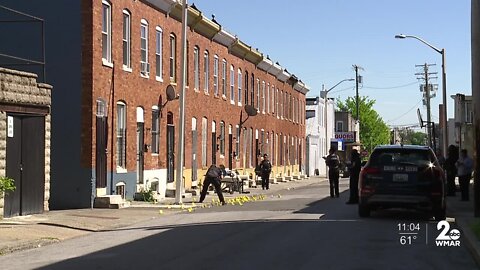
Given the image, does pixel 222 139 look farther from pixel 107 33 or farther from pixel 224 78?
pixel 107 33

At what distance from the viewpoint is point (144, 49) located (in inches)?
1146

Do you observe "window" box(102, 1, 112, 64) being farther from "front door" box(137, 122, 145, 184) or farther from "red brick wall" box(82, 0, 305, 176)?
"front door" box(137, 122, 145, 184)

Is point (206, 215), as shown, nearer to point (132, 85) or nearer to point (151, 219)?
point (151, 219)

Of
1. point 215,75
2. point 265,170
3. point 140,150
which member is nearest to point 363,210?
point 140,150

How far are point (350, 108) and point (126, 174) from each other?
100 m

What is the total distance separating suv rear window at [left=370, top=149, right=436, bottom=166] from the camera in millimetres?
18172

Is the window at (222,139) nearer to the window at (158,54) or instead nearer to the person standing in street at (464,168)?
the window at (158,54)

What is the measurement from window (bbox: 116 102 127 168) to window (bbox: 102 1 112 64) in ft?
5.57

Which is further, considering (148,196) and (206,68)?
(206,68)

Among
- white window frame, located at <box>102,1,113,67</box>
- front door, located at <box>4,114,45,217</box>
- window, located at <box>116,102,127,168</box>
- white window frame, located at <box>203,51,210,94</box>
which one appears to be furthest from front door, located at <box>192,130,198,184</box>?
front door, located at <box>4,114,45,217</box>

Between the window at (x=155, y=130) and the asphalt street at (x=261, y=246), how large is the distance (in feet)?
33.0

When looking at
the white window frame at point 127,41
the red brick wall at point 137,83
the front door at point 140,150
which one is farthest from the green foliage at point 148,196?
the white window frame at point 127,41

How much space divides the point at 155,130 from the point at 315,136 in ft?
147

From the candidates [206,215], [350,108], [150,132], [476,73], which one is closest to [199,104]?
[150,132]
